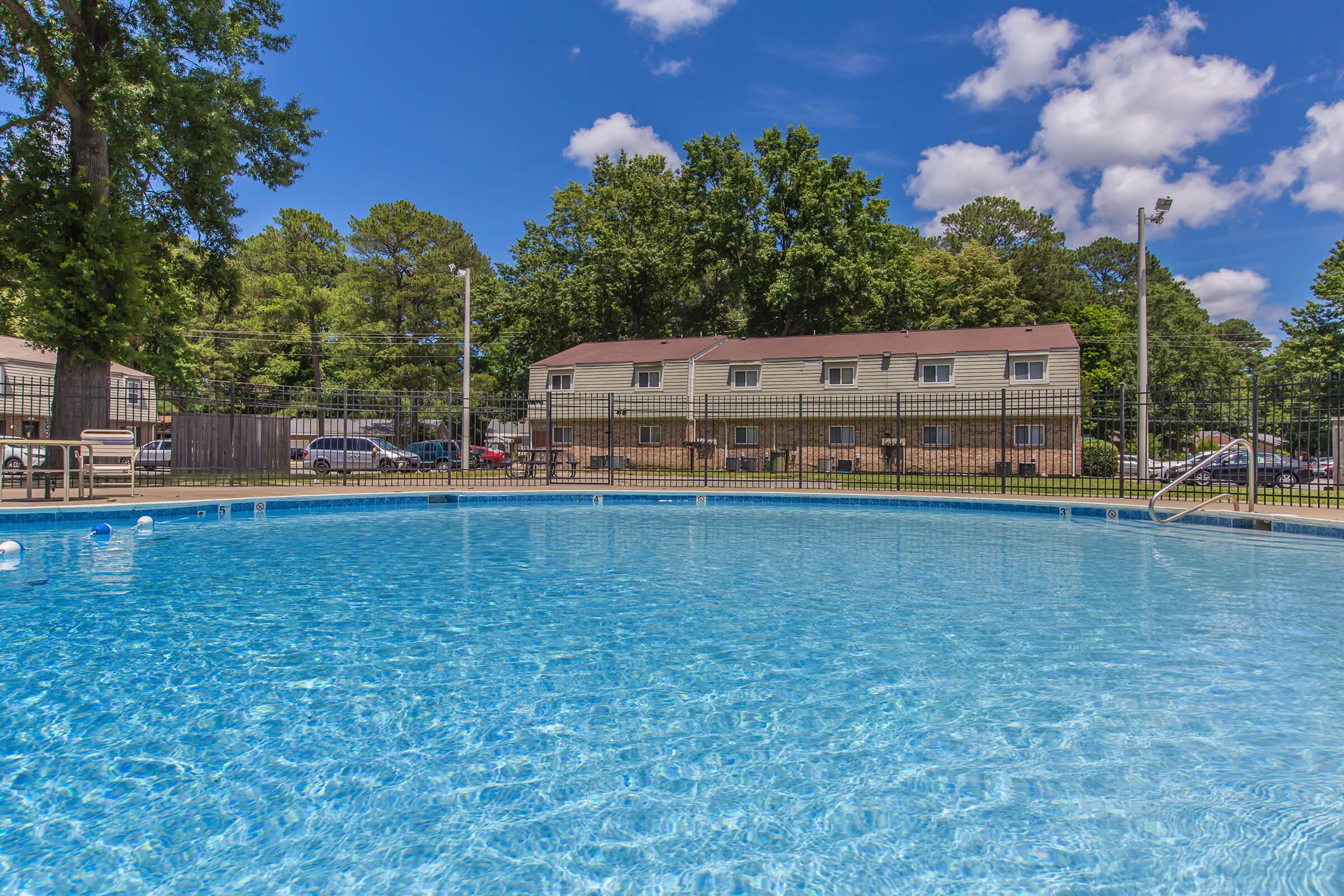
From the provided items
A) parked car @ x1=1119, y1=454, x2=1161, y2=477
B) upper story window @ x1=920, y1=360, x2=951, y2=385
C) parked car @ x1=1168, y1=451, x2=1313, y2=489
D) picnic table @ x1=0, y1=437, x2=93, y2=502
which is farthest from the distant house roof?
parked car @ x1=1168, y1=451, x2=1313, y2=489

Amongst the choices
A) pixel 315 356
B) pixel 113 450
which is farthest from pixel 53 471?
pixel 315 356

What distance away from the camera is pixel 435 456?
2736cm

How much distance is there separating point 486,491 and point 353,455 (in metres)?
11.7

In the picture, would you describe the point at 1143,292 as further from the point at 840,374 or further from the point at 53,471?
the point at 53,471

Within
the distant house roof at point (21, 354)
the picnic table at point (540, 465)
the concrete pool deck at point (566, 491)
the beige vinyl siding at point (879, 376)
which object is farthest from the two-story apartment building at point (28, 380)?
the beige vinyl siding at point (879, 376)

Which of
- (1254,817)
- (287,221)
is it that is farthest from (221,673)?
(287,221)

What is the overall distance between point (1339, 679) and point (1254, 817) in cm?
237

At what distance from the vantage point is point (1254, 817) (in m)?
2.71

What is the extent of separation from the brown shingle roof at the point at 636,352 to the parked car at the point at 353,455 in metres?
11.4

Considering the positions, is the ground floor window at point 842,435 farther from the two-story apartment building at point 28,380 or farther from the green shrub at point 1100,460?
the two-story apartment building at point 28,380

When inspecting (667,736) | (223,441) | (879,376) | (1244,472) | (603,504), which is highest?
(879,376)

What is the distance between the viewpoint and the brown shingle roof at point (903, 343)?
29297 millimetres

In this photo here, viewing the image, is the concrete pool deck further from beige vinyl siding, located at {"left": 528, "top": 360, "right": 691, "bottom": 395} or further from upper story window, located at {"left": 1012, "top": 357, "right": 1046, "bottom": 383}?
beige vinyl siding, located at {"left": 528, "top": 360, "right": 691, "bottom": 395}

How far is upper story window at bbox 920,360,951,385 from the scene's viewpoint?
29.8m
